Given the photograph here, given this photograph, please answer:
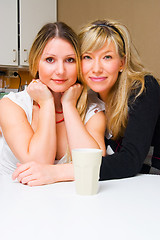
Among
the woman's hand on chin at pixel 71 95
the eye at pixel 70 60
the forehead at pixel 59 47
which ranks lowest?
the woman's hand on chin at pixel 71 95

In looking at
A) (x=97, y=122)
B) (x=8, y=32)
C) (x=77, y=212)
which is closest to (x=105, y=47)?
(x=97, y=122)

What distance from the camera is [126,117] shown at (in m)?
1.26

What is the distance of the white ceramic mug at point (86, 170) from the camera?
79 centimetres

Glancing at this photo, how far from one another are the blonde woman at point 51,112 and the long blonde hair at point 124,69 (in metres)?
0.05

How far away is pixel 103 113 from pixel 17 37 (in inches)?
Answer: 97.8

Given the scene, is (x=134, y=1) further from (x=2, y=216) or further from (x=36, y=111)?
(x=2, y=216)

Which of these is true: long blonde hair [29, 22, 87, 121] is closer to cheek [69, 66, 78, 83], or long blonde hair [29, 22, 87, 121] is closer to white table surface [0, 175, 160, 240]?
cheek [69, 66, 78, 83]

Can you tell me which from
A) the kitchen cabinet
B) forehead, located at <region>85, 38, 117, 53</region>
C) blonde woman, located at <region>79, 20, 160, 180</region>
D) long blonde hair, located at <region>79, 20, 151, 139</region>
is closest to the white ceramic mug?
blonde woman, located at <region>79, 20, 160, 180</region>

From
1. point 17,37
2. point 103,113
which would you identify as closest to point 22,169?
point 103,113

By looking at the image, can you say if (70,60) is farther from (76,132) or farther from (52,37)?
(76,132)

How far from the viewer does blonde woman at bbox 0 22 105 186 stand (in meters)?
1.19

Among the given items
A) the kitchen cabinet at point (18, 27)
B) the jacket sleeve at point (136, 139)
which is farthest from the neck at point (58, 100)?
the kitchen cabinet at point (18, 27)

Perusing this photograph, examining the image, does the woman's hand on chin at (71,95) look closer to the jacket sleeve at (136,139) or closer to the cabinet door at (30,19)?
the jacket sleeve at (136,139)

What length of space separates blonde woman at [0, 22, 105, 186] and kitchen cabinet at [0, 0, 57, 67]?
222 cm
